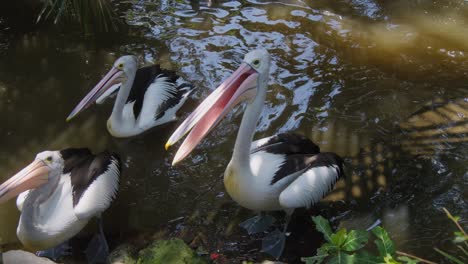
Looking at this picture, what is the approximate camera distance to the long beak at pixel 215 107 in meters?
3.26

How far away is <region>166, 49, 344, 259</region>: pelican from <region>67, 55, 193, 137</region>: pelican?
1358 mm

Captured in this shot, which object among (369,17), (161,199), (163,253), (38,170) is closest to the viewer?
(163,253)

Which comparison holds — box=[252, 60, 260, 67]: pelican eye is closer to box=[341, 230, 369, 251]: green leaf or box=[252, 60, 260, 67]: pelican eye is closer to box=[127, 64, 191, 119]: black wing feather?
box=[341, 230, 369, 251]: green leaf

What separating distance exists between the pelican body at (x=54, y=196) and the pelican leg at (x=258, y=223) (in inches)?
40.1

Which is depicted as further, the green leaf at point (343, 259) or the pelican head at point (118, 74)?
the pelican head at point (118, 74)

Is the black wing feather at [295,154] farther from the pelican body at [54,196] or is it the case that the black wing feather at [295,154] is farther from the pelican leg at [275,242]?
the pelican body at [54,196]

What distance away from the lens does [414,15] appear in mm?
6555

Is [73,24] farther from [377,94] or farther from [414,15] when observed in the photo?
[414,15]

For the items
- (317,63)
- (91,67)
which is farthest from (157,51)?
(317,63)

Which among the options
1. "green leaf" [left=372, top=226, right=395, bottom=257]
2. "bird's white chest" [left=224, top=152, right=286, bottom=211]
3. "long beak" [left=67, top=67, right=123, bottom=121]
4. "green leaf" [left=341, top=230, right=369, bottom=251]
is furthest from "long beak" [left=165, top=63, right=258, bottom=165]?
"long beak" [left=67, top=67, right=123, bottom=121]

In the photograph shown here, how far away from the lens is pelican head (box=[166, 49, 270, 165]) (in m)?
3.32

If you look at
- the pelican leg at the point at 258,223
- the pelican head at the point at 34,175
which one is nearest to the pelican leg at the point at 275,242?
the pelican leg at the point at 258,223

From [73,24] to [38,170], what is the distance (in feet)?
11.3

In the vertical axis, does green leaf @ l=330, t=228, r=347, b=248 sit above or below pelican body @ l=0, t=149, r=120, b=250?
above
